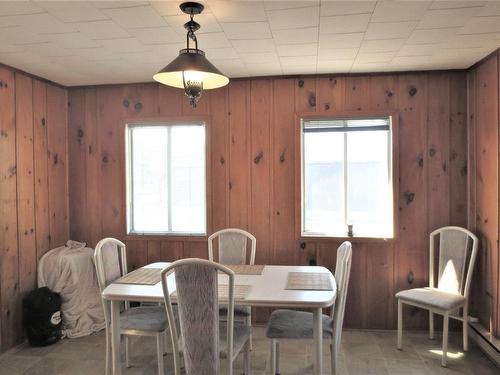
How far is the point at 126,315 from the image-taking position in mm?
2781

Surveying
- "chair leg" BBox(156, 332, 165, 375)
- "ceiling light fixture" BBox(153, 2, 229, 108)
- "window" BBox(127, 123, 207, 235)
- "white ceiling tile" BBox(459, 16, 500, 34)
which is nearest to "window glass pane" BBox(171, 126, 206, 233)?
"window" BBox(127, 123, 207, 235)

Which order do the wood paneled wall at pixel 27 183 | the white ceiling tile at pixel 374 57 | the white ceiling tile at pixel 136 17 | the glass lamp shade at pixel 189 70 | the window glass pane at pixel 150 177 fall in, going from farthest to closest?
1. the window glass pane at pixel 150 177
2. the wood paneled wall at pixel 27 183
3. the white ceiling tile at pixel 374 57
4. the white ceiling tile at pixel 136 17
5. the glass lamp shade at pixel 189 70

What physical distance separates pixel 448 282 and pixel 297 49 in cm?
225

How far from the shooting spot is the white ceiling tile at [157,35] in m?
2.43

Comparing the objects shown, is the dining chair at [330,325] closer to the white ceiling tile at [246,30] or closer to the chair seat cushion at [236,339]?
the chair seat cushion at [236,339]

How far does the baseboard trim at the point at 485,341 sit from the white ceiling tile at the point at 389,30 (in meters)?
2.33

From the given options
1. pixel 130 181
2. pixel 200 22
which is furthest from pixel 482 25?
pixel 130 181

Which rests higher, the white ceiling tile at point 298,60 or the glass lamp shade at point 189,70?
the white ceiling tile at point 298,60

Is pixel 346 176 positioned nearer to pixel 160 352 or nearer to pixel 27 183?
pixel 160 352

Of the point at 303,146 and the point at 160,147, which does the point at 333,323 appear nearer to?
the point at 303,146

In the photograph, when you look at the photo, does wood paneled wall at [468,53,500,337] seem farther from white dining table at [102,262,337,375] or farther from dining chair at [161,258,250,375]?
dining chair at [161,258,250,375]

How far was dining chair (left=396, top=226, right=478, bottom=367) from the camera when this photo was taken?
2.97 m

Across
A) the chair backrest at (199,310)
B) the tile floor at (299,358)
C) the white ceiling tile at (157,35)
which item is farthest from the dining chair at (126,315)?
the white ceiling tile at (157,35)

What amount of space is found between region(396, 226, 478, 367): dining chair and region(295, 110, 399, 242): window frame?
0.40 m
